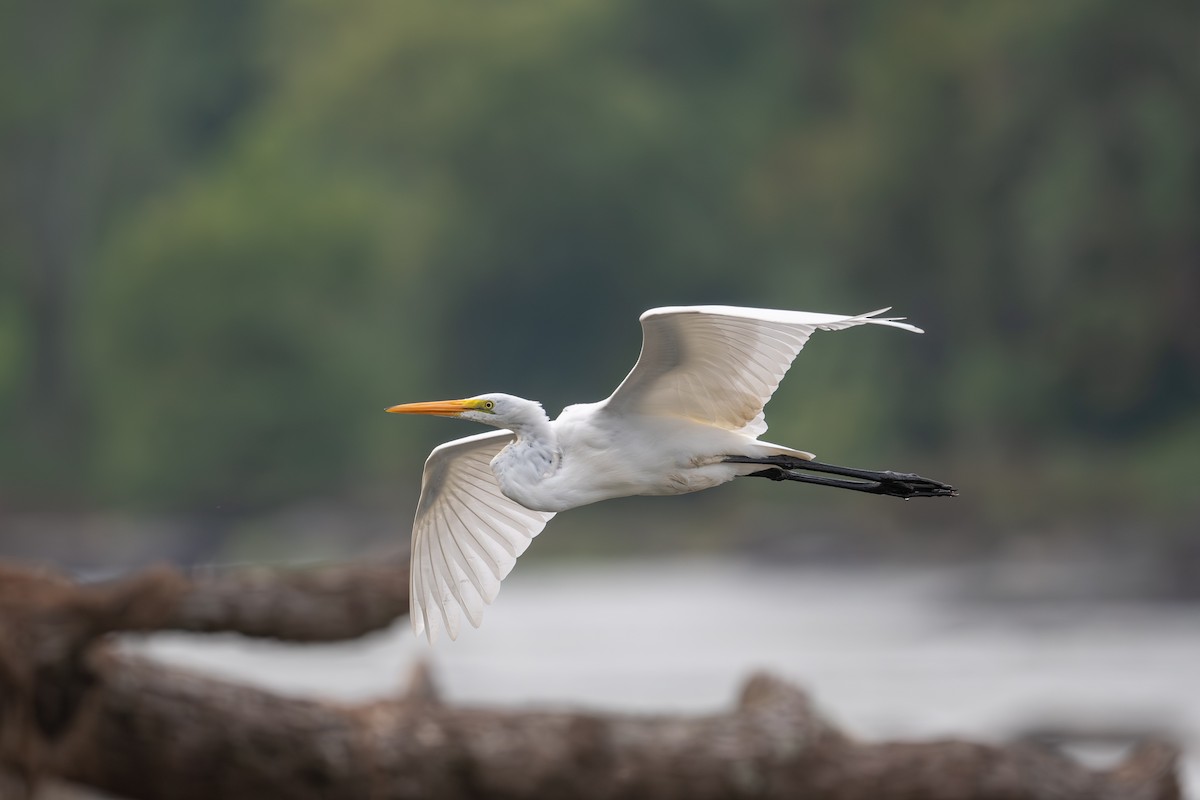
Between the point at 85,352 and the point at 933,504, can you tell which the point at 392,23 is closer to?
the point at 85,352

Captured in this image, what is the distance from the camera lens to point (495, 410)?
4594mm

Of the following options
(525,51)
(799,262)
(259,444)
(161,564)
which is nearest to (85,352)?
(259,444)

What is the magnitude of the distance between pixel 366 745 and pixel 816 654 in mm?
14826

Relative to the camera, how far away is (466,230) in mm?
36156

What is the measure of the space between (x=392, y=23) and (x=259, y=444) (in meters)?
10.6

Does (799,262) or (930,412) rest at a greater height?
(799,262)

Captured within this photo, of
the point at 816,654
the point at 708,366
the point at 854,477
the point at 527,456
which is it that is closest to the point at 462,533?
the point at 527,456

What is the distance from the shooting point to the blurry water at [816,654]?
17.0 metres

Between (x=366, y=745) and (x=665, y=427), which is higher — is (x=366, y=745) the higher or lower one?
the lower one

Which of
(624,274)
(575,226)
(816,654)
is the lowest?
(816,654)

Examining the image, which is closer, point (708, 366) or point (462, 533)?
point (708, 366)

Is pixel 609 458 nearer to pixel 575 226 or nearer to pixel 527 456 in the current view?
pixel 527 456

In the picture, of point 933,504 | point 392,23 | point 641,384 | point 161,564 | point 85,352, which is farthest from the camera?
point 392,23

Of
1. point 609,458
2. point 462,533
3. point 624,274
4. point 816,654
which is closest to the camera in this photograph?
point 609,458
